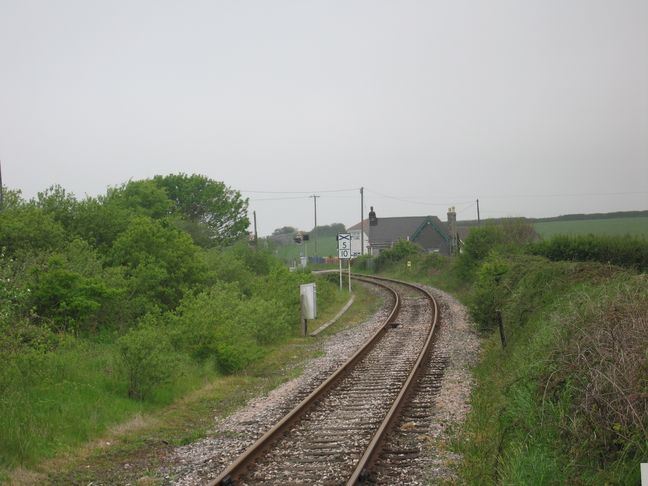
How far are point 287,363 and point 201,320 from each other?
2.44 metres

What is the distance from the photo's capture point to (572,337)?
8633 millimetres

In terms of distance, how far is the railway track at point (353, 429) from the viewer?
785 centimetres

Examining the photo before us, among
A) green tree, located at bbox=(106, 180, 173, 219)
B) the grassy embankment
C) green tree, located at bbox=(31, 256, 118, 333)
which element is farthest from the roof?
the grassy embankment

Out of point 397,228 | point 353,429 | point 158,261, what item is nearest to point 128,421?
point 353,429

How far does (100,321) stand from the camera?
56.2 ft

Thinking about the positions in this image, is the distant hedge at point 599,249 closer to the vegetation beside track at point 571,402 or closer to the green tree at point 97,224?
the vegetation beside track at point 571,402

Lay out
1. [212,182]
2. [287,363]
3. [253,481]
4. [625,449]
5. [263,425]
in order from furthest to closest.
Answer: [212,182] < [287,363] < [263,425] < [253,481] < [625,449]

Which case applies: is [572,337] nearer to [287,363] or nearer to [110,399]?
[110,399]

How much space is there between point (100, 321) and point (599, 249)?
757 inches

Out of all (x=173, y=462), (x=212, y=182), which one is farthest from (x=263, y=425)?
(x=212, y=182)

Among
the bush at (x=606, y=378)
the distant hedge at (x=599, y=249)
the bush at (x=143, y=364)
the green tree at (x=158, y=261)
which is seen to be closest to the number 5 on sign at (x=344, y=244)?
the distant hedge at (x=599, y=249)

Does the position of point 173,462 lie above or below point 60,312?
below

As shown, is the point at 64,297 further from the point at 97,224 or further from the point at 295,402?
the point at 97,224

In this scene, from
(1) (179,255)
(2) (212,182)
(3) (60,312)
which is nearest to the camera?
(3) (60,312)
